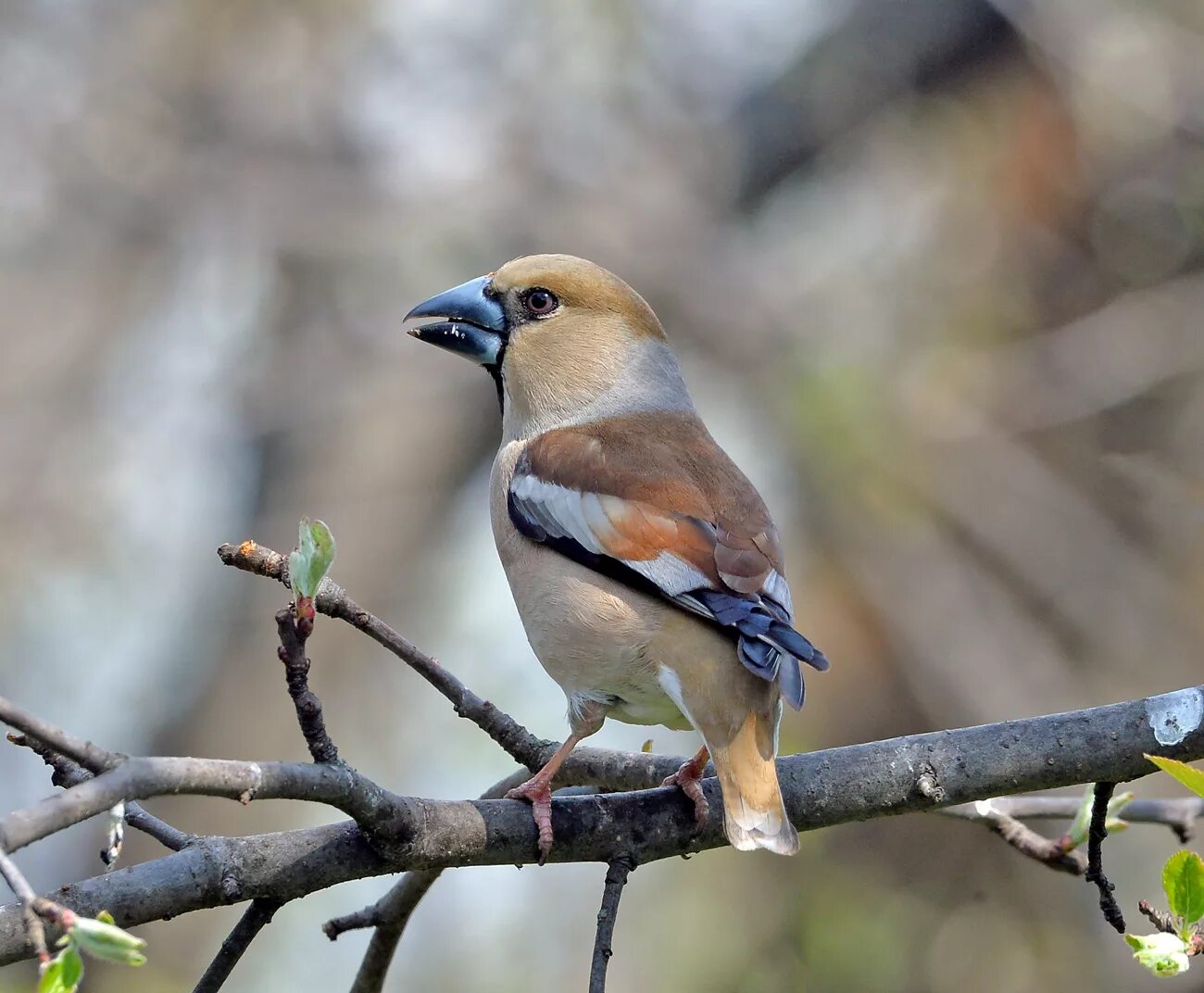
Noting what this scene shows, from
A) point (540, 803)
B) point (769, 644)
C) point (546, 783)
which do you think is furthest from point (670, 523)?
point (540, 803)

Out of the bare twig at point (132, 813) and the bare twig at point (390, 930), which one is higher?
the bare twig at point (132, 813)

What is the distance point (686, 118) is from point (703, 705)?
22.8 ft

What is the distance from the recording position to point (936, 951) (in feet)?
22.1

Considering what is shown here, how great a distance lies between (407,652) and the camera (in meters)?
2.77

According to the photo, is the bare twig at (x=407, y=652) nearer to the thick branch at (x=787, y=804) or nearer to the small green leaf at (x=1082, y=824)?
the thick branch at (x=787, y=804)

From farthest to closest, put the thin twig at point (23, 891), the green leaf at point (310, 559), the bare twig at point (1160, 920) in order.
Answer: the bare twig at point (1160, 920)
the green leaf at point (310, 559)
the thin twig at point (23, 891)

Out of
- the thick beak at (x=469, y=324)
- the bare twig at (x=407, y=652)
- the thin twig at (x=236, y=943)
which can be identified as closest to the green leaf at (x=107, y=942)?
the bare twig at (x=407, y=652)

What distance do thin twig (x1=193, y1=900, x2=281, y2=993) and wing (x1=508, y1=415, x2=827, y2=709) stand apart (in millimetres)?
1096

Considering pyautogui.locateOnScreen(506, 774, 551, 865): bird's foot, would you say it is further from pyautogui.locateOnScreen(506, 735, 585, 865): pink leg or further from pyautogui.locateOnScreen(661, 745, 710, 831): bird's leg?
pyautogui.locateOnScreen(661, 745, 710, 831): bird's leg

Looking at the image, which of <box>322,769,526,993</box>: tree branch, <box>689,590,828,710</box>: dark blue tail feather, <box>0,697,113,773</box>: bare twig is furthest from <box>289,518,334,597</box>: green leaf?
<box>322,769,526,993</box>: tree branch

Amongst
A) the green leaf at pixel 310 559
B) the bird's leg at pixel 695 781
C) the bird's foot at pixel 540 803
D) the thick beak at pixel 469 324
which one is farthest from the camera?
the thick beak at pixel 469 324

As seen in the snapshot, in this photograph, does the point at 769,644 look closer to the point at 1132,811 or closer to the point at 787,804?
the point at 787,804

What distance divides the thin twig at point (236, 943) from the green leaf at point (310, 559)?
0.74 m

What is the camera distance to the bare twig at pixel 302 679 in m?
2.14
